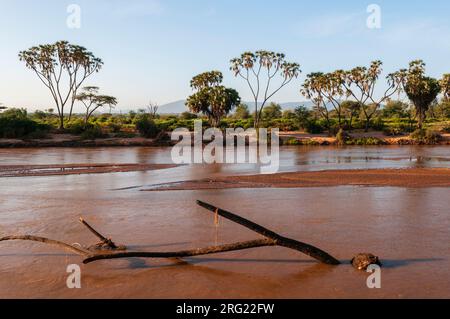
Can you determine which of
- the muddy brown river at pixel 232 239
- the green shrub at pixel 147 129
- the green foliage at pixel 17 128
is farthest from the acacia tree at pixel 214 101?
the muddy brown river at pixel 232 239

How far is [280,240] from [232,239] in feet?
7.23

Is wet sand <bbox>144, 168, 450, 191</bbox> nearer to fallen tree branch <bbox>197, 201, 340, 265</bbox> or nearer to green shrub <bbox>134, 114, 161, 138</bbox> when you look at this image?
fallen tree branch <bbox>197, 201, 340, 265</bbox>

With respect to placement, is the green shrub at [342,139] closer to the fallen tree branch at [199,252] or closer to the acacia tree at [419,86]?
the acacia tree at [419,86]

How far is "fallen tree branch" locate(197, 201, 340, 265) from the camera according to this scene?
6.02 metres

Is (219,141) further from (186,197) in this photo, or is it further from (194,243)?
(194,243)

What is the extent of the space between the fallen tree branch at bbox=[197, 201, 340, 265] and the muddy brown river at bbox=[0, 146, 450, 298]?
0.15 meters

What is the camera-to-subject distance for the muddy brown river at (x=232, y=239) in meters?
6.04

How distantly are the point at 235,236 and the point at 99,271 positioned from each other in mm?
2807

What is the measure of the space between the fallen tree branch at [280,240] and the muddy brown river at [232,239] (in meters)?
0.15

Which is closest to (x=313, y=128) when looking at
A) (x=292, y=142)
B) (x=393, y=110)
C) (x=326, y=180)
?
(x=292, y=142)

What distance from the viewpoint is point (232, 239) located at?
330 inches

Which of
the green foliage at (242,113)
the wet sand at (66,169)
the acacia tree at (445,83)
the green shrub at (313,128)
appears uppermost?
the acacia tree at (445,83)

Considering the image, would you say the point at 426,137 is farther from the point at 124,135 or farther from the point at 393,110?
the point at 393,110

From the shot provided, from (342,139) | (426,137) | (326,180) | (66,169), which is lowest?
(326,180)
